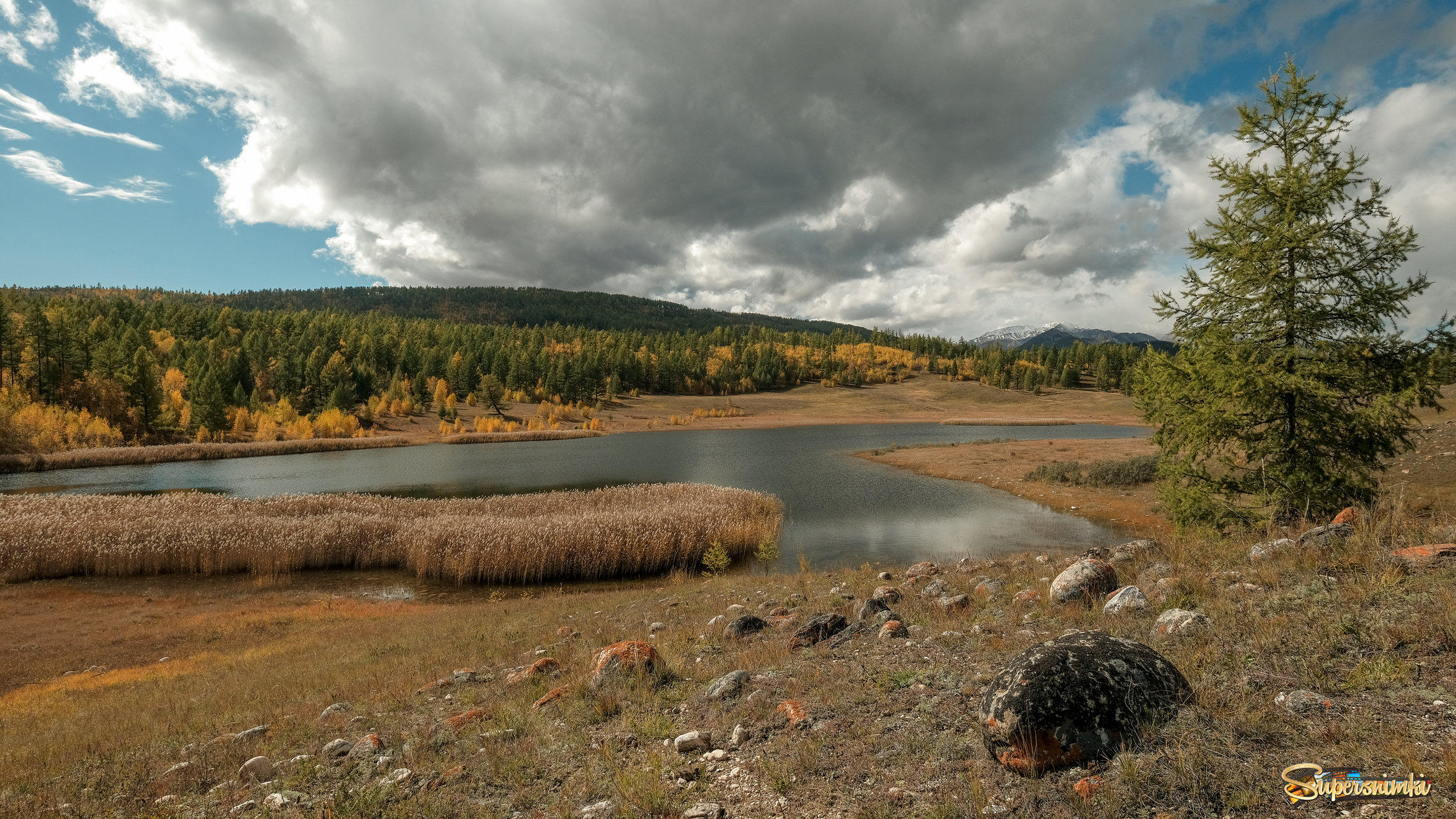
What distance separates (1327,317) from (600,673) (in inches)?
630

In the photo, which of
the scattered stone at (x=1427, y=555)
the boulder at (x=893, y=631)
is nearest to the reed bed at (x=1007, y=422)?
the scattered stone at (x=1427, y=555)

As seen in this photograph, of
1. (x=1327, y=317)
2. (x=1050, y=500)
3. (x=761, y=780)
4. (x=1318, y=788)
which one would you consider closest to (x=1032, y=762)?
(x=1318, y=788)

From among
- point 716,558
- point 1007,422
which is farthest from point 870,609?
point 1007,422

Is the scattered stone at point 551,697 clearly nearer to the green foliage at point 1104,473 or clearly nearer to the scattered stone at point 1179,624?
the scattered stone at point 1179,624

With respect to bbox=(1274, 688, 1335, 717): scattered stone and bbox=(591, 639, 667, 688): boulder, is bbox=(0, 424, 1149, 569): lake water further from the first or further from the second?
bbox=(1274, 688, 1335, 717): scattered stone

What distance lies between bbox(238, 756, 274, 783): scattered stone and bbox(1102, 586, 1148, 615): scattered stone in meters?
11.0

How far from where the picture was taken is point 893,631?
9195 millimetres

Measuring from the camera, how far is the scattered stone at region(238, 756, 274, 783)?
7.23 m

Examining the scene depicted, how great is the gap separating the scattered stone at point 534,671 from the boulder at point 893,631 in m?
5.25

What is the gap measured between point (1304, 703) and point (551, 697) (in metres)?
8.09

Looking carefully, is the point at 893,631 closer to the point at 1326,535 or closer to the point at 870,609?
the point at 870,609

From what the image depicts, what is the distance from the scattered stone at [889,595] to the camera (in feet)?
38.7

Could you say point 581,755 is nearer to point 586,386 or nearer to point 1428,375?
point 1428,375

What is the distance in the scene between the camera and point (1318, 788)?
4.10 meters
